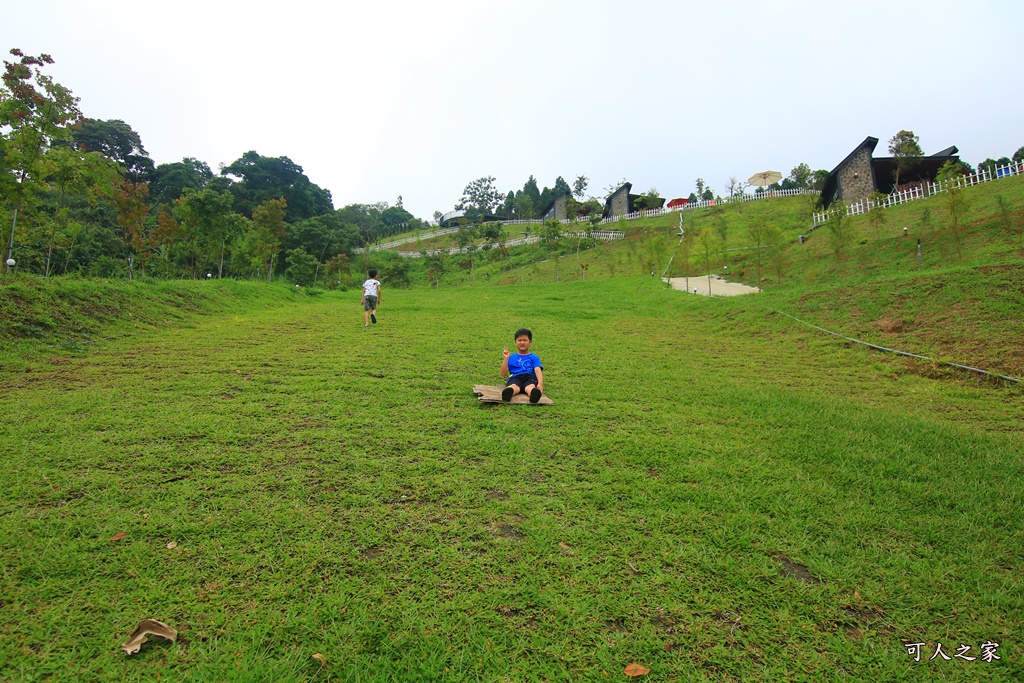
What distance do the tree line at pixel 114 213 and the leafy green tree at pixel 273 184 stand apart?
42 cm

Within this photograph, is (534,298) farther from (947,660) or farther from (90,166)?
(947,660)

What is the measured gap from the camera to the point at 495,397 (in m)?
5.55

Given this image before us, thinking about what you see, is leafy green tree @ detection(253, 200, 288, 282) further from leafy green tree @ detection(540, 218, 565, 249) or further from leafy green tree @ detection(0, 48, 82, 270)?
leafy green tree @ detection(540, 218, 565, 249)

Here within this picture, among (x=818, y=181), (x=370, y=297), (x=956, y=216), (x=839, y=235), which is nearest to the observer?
(x=370, y=297)

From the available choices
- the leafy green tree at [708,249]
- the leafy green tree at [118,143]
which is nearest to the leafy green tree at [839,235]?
the leafy green tree at [708,249]

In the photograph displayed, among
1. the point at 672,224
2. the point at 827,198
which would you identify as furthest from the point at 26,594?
the point at 672,224

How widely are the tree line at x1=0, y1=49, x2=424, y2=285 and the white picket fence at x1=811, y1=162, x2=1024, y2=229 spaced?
90.0 ft

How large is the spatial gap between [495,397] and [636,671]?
147 inches

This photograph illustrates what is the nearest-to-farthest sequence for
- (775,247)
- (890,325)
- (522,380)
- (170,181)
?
(522,380)
(890,325)
(775,247)
(170,181)

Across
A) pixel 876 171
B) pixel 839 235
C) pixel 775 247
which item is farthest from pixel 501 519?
pixel 876 171

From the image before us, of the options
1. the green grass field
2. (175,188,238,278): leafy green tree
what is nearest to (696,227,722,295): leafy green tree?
the green grass field

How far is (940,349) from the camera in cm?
732

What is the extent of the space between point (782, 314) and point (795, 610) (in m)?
10.3

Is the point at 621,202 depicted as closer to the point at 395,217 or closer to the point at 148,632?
the point at 395,217
